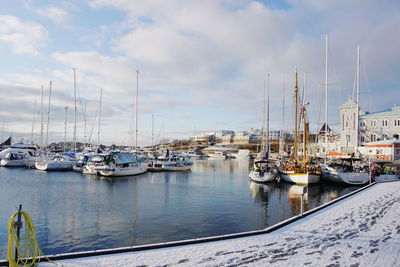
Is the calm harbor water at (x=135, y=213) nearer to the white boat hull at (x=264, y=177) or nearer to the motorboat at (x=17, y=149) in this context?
the white boat hull at (x=264, y=177)

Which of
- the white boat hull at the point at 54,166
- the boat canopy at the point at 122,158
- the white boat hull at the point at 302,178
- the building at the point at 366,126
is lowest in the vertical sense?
the white boat hull at the point at 54,166

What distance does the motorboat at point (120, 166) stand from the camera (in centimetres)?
4356

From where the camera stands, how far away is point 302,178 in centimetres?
3516

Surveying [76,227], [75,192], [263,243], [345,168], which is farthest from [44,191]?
[345,168]

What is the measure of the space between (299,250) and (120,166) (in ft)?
127

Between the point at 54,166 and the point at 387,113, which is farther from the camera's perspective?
the point at 387,113

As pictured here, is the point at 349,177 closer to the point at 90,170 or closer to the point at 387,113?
the point at 90,170

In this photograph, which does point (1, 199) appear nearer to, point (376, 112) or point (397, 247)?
point (397, 247)

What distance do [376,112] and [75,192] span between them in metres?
72.6

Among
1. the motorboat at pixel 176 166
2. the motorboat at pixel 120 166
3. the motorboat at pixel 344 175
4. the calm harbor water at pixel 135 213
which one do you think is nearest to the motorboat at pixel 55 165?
the motorboat at pixel 120 166

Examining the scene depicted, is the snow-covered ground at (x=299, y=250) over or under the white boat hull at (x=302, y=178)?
over

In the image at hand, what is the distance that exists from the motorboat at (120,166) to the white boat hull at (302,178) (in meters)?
24.0

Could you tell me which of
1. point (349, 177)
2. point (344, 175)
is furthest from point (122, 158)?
point (349, 177)

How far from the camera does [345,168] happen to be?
1529 inches
